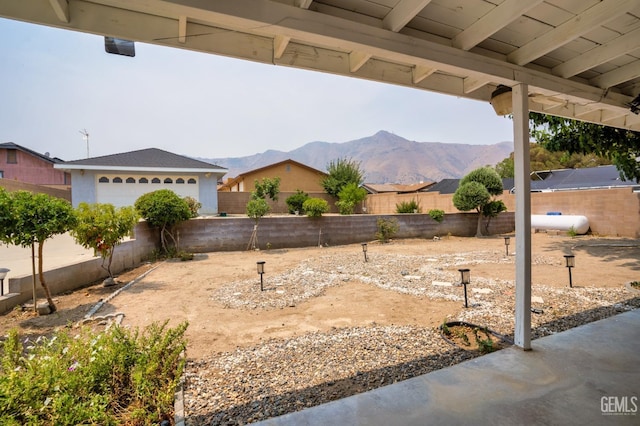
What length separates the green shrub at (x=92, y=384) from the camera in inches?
64.8

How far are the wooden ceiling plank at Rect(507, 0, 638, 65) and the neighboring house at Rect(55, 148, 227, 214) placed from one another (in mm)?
15602

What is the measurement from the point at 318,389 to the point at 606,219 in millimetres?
15508

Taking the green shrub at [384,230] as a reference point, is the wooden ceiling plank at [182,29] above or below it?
above

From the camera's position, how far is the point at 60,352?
2.29 metres

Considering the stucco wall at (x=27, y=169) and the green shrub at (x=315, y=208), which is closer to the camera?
the green shrub at (x=315, y=208)

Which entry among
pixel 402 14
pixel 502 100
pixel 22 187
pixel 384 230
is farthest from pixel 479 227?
pixel 22 187

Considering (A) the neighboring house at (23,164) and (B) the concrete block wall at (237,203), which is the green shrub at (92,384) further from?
(A) the neighboring house at (23,164)

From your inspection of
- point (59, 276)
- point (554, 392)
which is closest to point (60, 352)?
point (554, 392)

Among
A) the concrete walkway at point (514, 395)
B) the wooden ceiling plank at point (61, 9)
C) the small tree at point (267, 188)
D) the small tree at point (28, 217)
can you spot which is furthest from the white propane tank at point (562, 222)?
the small tree at point (28, 217)

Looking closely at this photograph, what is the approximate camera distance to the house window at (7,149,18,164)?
70.4 feet

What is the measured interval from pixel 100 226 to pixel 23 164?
79.1 feet

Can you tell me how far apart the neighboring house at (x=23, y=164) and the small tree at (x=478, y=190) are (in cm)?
2602

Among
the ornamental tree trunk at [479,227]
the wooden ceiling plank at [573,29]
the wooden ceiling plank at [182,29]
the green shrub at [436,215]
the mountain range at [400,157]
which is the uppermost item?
the mountain range at [400,157]

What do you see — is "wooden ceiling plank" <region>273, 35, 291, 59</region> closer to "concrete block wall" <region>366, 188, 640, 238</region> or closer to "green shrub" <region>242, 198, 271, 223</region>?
"green shrub" <region>242, 198, 271, 223</region>
